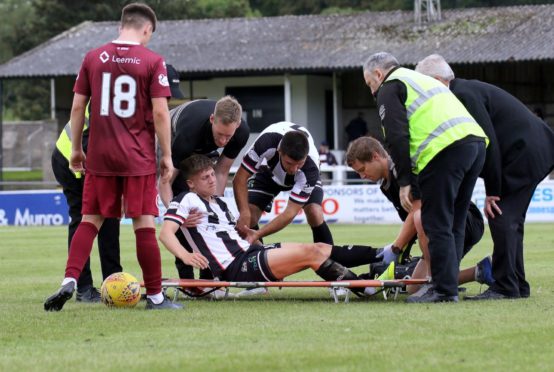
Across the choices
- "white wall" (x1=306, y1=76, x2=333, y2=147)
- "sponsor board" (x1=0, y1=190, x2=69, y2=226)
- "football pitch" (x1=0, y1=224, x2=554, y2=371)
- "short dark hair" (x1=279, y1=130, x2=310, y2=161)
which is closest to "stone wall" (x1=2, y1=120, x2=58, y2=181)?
"white wall" (x1=306, y1=76, x2=333, y2=147)

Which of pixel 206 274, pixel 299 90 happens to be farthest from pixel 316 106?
pixel 206 274

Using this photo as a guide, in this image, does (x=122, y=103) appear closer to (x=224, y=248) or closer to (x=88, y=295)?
(x=224, y=248)

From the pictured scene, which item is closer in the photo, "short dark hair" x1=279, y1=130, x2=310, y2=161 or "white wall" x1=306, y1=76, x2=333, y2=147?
"short dark hair" x1=279, y1=130, x2=310, y2=161

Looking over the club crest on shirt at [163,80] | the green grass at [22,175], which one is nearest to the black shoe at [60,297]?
the club crest on shirt at [163,80]

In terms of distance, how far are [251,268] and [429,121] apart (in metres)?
1.85

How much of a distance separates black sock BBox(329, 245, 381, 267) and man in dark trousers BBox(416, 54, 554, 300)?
103cm

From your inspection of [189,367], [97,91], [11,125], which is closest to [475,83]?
[97,91]

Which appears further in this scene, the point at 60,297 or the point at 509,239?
the point at 509,239

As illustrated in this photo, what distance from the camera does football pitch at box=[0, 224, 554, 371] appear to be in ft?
20.8

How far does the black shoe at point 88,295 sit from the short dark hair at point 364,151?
235 centimetres

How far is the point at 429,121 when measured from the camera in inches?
360

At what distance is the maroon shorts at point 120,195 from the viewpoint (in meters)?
8.83

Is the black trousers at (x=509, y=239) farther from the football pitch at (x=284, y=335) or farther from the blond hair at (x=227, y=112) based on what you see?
the blond hair at (x=227, y=112)

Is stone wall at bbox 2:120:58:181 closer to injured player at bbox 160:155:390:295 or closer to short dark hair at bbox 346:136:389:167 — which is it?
injured player at bbox 160:155:390:295
